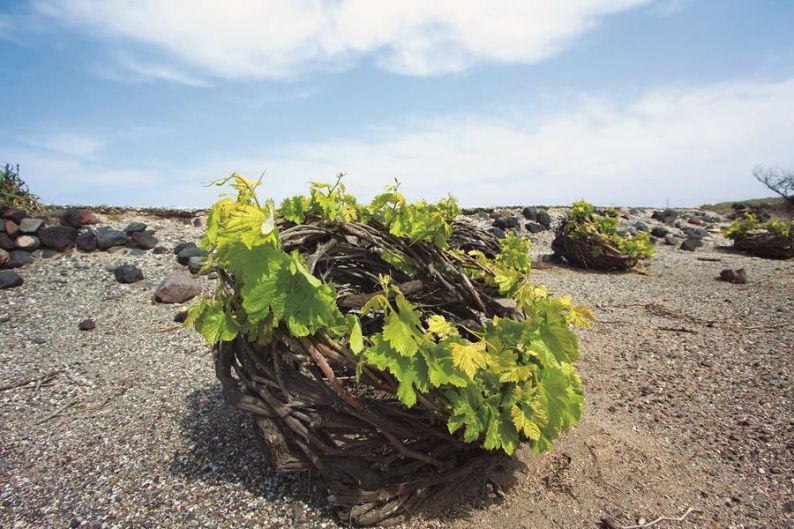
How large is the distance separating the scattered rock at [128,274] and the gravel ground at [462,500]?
2.83 feet

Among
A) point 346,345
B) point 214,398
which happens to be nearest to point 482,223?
point 214,398

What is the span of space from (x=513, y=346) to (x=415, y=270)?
75 cm

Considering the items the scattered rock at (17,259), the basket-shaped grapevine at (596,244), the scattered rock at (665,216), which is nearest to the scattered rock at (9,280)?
the scattered rock at (17,259)

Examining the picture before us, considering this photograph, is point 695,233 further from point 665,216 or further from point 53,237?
point 53,237

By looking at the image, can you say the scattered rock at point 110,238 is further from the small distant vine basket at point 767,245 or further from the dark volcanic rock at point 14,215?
the small distant vine basket at point 767,245

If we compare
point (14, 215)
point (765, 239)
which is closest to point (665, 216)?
point (765, 239)

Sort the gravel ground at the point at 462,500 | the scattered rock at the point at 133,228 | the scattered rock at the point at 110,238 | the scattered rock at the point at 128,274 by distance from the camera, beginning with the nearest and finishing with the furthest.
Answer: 1. the gravel ground at the point at 462,500
2. the scattered rock at the point at 128,274
3. the scattered rock at the point at 110,238
4. the scattered rock at the point at 133,228

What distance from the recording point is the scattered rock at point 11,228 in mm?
7246

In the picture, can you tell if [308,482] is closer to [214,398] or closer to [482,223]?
[214,398]

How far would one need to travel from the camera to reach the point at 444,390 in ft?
6.36

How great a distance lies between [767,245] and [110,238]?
12.8 meters

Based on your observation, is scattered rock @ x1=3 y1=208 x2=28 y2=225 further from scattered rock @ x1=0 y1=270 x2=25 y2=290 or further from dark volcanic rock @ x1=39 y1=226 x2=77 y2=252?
scattered rock @ x1=0 y1=270 x2=25 y2=290

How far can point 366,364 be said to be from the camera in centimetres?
194

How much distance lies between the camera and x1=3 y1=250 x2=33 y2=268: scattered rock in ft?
22.3
